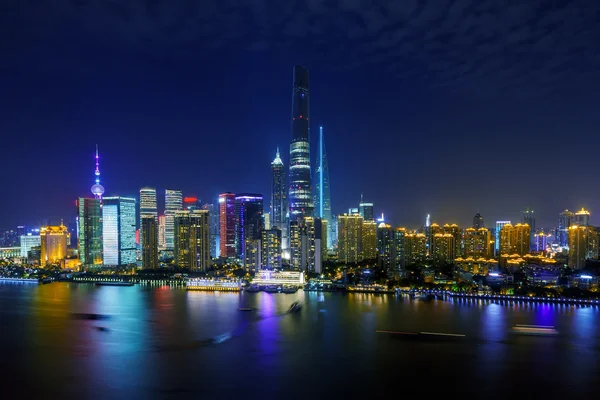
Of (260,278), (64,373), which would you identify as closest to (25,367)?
(64,373)

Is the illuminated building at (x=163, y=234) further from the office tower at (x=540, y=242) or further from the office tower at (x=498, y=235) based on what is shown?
the office tower at (x=540, y=242)

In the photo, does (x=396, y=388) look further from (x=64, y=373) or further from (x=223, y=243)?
(x=223, y=243)

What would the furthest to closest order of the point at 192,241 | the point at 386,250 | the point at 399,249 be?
the point at 192,241
the point at 386,250
the point at 399,249

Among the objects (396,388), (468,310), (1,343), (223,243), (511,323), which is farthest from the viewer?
(223,243)

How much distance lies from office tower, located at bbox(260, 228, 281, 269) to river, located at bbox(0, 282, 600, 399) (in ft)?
24.5

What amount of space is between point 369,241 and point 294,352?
19117 millimetres

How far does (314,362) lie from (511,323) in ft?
19.3

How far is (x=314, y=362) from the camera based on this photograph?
7.69 m

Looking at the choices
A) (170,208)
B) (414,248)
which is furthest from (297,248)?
(170,208)

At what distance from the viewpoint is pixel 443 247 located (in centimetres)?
2528

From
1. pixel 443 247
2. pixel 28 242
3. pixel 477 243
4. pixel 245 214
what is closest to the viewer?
pixel 443 247

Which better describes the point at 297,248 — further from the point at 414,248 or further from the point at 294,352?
the point at 294,352

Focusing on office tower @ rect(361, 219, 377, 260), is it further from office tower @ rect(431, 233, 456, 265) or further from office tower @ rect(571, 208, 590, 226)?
office tower @ rect(571, 208, 590, 226)

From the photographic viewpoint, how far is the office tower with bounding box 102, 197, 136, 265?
2756cm
